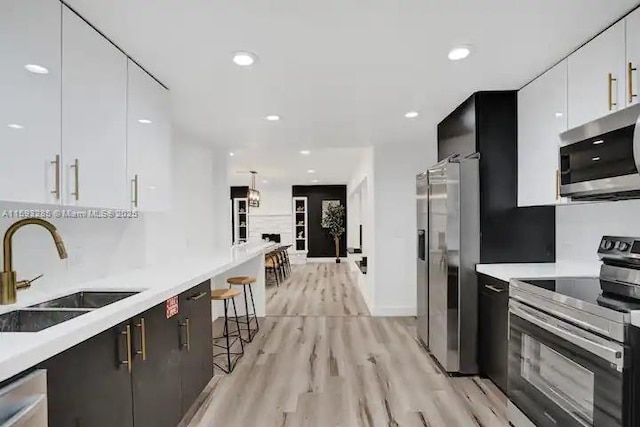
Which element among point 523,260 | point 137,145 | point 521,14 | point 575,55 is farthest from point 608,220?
point 137,145

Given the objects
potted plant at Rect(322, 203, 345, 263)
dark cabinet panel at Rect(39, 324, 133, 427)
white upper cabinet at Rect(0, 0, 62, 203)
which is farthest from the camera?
potted plant at Rect(322, 203, 345, 263)

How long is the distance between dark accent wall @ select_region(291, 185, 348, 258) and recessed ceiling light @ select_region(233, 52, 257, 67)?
10352 millimetres

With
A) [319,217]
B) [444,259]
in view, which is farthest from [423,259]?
[319,217]

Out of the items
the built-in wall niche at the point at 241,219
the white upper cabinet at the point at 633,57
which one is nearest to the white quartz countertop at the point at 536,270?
the white upper cabinet at the point at 633,57

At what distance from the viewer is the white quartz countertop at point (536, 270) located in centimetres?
275

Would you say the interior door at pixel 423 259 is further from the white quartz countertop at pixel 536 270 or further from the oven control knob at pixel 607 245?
the oven control knob at pixel 607 245

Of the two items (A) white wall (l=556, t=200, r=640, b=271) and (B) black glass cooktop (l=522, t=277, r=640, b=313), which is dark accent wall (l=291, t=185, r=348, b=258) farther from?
(B) black glass cooktop (l=522, t=277, r=640, b=313)

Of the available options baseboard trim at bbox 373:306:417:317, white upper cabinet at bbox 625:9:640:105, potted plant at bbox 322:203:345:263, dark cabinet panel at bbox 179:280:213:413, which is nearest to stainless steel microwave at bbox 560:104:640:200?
white upper cabinet at bbox 625:9:640:105

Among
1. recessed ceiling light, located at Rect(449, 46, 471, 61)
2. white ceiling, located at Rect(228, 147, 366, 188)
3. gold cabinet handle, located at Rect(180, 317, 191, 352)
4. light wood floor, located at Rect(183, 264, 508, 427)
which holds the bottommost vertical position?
light wood floor, located at Rect(183, 264, 508, 427)

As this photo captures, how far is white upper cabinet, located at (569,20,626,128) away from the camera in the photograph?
2.11 m

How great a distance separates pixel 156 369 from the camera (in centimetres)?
Answer: 212

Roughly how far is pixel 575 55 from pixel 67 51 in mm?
2773

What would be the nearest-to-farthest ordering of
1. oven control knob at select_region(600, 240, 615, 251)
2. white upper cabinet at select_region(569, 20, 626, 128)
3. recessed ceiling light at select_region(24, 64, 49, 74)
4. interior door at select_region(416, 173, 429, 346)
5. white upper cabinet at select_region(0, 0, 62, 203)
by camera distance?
white upper cabinet at select_region(0, 0, 62, 203), recessed ceiling light at select_region(24, 64, 49, 74), white upper cabinet at select_region(569, 20, 626, 128), oven control knob at select_region(600, 240, 615, 251), interior door at select_region(416, 173, 429, 346)

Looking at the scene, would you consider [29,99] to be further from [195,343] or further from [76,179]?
[195,343]
